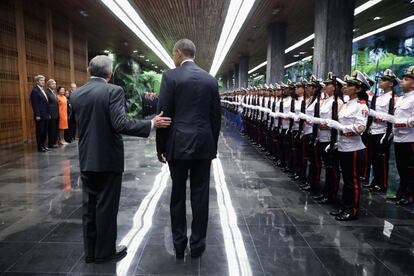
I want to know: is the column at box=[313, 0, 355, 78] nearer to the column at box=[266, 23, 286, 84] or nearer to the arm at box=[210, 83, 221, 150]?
the column at box=[266, 23, 286, 84]

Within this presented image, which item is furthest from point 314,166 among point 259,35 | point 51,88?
point 259,35

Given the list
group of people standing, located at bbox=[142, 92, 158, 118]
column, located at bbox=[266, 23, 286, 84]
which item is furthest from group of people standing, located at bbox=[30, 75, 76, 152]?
group of people standing, located at bbox=[142, 92, 158, 118]

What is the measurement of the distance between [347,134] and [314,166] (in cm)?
123

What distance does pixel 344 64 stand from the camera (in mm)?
6707

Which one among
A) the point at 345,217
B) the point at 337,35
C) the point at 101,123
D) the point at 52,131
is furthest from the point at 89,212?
the point at 52,131

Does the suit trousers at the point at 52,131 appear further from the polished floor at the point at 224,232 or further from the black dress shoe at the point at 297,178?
the black dress shoe at the point at 297,178

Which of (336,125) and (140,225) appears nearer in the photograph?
(140,225)

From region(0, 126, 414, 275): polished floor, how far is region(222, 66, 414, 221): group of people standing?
31cm

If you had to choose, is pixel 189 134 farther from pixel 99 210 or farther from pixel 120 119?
pixel 99 210

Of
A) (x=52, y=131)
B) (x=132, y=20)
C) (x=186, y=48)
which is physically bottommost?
(x=52, y=131)

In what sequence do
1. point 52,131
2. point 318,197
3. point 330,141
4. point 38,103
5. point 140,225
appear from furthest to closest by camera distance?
1. point 52,131
2. point 38,103
3. point 318,197
4. point 330,141
5. point 140,225

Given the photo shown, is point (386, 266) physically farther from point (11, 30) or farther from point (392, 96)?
point (11, 30)

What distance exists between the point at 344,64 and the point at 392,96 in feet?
6.98

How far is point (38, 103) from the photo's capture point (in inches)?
320
